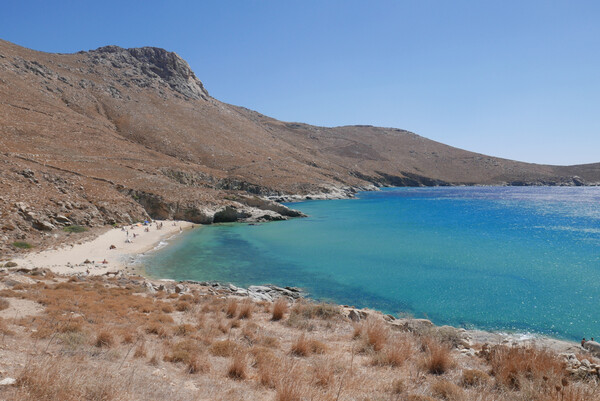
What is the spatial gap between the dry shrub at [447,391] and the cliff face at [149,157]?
25.2 metres

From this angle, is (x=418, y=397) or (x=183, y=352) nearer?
(x=418, y=397)

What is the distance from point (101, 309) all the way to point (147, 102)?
99.7 m

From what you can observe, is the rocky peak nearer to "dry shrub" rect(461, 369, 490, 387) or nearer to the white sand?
the white sand

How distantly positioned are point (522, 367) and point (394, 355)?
7.26ft

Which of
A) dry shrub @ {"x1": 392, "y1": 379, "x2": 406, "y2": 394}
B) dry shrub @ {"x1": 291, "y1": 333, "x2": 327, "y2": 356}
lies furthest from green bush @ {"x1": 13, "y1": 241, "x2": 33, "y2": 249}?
dry shrub @ {"x1": 392, "y1": 379, "x2": 406, "y2": 394}

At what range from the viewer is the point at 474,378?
5.68 meters

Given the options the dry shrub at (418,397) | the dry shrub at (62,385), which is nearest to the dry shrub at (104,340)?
the dry shrub at (62,385)

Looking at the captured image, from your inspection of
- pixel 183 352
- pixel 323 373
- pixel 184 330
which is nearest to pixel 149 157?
pixel 184 330

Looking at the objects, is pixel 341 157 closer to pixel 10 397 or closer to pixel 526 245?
pixel 526 245

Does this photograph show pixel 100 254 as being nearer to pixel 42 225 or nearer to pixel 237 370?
pixel 42 225

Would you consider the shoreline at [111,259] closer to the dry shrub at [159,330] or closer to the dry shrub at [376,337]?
the dry shrub at [376,337]

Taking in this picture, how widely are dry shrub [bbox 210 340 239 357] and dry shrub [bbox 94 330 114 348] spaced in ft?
6.87

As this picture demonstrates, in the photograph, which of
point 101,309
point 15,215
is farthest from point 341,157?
point 101,309

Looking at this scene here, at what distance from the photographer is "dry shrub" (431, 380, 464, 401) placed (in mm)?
4898
